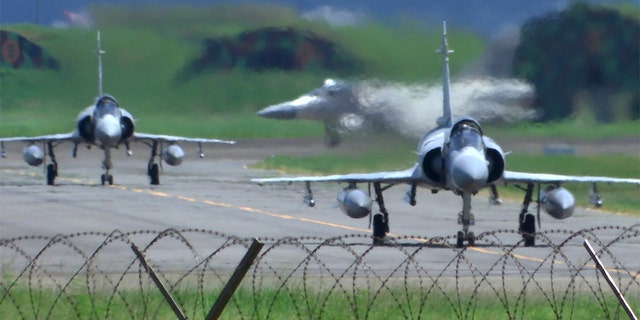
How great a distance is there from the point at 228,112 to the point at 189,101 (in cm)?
113

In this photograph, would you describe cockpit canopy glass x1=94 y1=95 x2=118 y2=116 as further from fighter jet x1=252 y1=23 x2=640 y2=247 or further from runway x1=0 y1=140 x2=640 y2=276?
fighter jet x1=252 y1=23 x2=640 y2=247

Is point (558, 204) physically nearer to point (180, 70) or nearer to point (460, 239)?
point (460, 239)

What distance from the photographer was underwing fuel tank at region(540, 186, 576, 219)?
22.3 meters

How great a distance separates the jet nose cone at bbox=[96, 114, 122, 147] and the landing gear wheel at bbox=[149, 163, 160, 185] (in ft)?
6.21

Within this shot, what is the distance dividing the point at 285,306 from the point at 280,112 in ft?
73.1

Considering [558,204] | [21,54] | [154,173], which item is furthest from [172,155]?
[558,204]

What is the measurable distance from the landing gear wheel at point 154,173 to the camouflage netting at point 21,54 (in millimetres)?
3824

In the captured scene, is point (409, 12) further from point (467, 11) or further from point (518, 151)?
point (518, 151)

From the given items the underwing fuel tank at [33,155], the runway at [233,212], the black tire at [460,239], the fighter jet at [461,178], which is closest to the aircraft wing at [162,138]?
the runway at [233,212]

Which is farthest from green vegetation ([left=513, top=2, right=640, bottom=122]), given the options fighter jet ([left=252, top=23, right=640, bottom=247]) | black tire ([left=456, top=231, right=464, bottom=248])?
black tire ([left=456, top=231, right=464, bottom=248])

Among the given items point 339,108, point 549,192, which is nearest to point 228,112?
point 339,108

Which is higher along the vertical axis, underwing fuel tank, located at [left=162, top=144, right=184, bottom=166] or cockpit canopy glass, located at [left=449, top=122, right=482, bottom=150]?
underwing fuel tank, located at [left=162, top=144, right=184, bottom=166]

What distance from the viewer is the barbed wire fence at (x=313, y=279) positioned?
13.8m

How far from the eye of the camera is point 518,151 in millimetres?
32875
